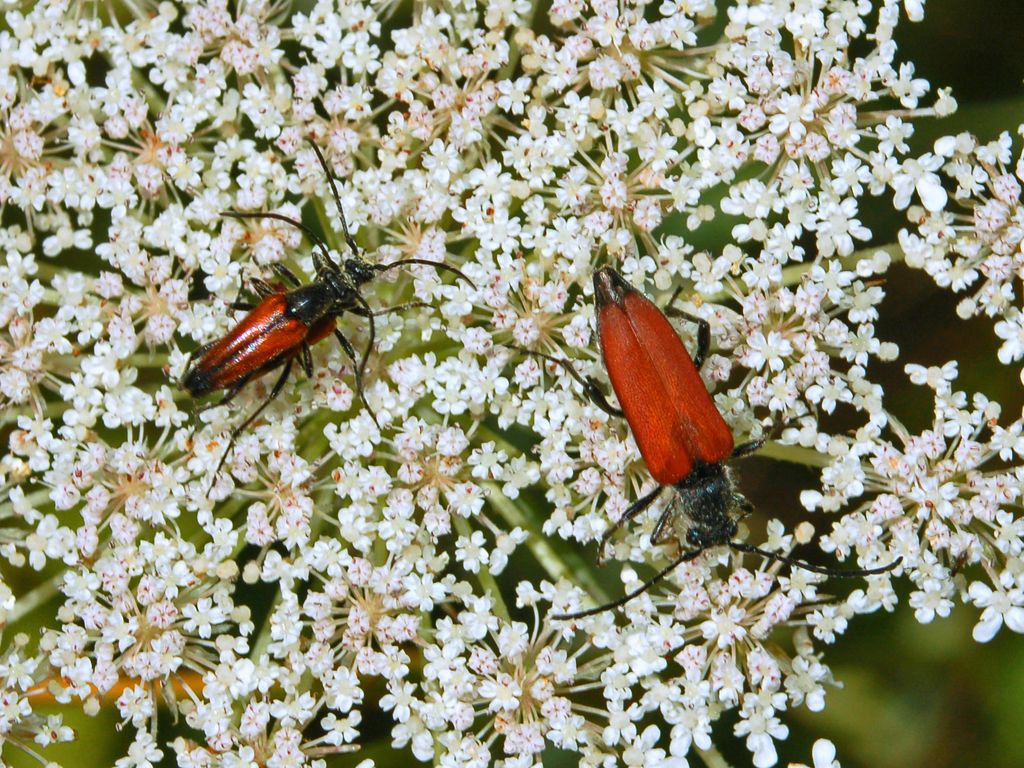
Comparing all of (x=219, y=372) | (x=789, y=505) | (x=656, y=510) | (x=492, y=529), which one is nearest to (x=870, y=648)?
(x=789, y=505)

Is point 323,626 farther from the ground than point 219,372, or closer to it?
closer to it

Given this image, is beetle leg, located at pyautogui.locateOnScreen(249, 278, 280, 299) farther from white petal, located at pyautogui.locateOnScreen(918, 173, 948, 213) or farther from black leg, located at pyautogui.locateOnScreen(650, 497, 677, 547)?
white petal, located at pyautogui.locateOnScreen(918, 173, 948, 213)

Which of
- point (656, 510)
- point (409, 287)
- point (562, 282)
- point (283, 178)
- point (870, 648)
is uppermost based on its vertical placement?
point (283, 178)

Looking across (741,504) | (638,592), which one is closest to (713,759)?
(638,592)

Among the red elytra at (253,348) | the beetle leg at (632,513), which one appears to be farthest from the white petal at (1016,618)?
the red elytra at (253,348)

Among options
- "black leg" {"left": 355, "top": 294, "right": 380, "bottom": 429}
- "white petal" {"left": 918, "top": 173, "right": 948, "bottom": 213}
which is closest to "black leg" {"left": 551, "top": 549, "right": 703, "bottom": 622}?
"black leg" {"left": 355, "top": 294, "right": 380, "bottom": 429}

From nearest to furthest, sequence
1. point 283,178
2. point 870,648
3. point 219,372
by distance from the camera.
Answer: point 219,372, point 283,178, point 870,648

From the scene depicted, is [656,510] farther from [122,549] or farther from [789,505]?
[122,549]
